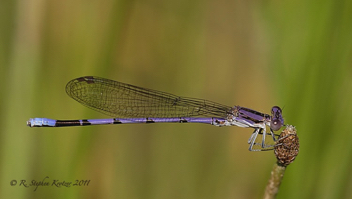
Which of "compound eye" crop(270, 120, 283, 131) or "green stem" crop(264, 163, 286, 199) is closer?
"green stem" crop(264, 163, 286, 199)

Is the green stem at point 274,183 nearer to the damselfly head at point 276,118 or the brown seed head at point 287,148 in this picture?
the brown seed head at point 287,148

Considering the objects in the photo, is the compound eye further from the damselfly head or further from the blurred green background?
the blurred green background

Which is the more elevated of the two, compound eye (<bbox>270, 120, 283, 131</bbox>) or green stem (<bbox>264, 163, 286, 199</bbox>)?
compound eye (<bbox>270, 120, 283, 131</bbox>)

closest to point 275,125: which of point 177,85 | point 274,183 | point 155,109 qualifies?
point 177,85

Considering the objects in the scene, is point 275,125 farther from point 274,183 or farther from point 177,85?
point 274,183

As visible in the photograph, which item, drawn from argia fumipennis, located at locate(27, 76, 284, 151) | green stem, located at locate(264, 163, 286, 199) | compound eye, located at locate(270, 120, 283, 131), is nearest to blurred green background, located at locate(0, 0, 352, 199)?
argia fumipennis, located at locate(27, 76, 284, 151)

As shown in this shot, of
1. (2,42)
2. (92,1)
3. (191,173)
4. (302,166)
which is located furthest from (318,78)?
(2,42)

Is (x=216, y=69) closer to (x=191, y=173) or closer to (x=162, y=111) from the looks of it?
(x=162, y=111)

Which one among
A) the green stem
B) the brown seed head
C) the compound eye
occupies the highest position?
the compound eye
